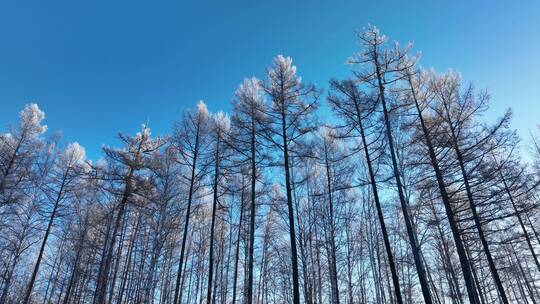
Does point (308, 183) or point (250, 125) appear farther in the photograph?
point (308, 183)

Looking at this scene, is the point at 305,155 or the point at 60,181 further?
the point at 60,181

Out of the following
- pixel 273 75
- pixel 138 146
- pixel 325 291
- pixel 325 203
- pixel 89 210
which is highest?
pixel 273 75

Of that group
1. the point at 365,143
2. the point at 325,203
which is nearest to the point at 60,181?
the point at 325,203

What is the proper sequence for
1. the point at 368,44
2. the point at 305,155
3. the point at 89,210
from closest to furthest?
the point at 305,155, the point at 368,44, the point at 89,210

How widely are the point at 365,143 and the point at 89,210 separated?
58.9 ft

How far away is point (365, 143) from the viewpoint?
10609 millimetres

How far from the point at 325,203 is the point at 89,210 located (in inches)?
610

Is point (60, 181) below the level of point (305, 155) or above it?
above

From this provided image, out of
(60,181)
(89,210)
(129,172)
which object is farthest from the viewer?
(89,210)

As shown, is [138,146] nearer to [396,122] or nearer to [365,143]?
[365,143]

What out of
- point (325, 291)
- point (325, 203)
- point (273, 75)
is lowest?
point (325, 291)

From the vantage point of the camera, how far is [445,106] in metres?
12.2

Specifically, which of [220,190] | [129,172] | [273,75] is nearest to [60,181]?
[129,172]

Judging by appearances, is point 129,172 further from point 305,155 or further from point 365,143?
point 365,143
